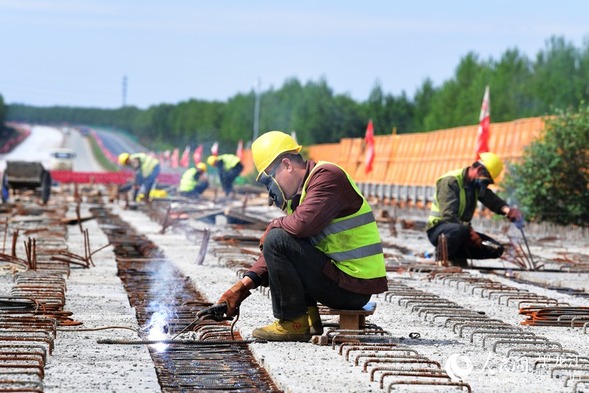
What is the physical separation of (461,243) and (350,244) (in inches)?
253

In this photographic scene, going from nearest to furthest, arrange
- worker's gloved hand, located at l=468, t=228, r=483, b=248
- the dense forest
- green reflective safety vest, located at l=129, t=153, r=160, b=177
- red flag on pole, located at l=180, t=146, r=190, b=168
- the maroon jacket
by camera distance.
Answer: the maroon jacket < worker's gloved hand, located at l=468, t=228, r=483, b=248 < green reflective safety vest, located at l=129, t=153, r=160, b=177 < the dense forest < red flag on pole, located at l=180, t=146, r=190, b=168

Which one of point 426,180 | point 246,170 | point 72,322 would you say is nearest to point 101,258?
point 72,322

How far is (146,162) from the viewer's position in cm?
3133

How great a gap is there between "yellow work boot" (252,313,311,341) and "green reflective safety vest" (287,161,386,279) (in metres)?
0.43

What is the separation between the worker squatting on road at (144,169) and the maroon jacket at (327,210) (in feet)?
77.9

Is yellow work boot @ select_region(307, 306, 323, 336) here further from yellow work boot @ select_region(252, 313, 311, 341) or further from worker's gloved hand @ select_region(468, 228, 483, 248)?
worker's gloved hand @ select_region(468, 228, 483, 248)

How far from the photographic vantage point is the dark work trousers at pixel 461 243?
13578 mm

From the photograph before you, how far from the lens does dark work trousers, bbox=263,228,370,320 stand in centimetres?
738

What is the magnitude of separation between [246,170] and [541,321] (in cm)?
6522

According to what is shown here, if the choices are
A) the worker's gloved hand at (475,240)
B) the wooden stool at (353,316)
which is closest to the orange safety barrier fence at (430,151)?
the worker's gloved hand at (475,240)

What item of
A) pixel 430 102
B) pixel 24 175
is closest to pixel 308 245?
pixel 24 175

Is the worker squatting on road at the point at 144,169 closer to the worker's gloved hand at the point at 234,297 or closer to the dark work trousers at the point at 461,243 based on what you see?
the dark work trousers at the point at 461,243

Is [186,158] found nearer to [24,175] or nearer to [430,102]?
[430,102]

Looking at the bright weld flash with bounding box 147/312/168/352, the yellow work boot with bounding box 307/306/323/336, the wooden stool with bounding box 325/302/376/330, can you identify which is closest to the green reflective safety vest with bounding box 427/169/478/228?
the bright weld flash with bounding box 147/312/168/352
